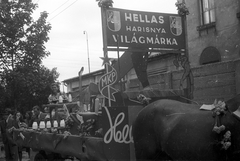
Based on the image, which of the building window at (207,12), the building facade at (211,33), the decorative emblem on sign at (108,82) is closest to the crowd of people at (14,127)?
the decorative emblem on sign at (108,82)

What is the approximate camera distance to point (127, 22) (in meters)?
6.55

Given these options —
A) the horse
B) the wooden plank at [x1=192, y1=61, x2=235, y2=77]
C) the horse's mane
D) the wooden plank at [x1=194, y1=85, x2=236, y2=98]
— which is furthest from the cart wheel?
the wooden plank at [x1=192, y1=61, x2=235, y2=77]

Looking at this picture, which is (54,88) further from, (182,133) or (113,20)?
(182,133)

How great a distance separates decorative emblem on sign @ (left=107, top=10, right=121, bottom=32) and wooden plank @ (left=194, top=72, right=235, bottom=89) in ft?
13.1

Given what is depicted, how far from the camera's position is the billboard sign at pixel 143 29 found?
6.32 metres

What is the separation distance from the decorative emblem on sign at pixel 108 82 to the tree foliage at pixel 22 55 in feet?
20.9

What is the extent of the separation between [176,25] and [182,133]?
11.2 ft

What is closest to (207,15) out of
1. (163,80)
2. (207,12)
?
(207,12)

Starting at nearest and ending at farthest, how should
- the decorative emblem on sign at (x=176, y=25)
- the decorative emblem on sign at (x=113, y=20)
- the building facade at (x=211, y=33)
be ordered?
the decorative emblem on sign at (x=113, y=20) → the decorative emblem on sign at (x=176, y=25) → the building facade at (x=211, y=33)

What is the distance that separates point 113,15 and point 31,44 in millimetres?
6282

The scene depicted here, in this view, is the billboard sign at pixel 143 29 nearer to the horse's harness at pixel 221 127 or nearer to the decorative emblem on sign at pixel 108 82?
the decorative emblem on sign at pixel 108 82

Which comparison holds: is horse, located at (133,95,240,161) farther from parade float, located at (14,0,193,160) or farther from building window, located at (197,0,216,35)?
building window, located at (197,0,216,35)

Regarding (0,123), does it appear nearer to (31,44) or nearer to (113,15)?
(31,44)

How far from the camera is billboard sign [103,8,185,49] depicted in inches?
249
